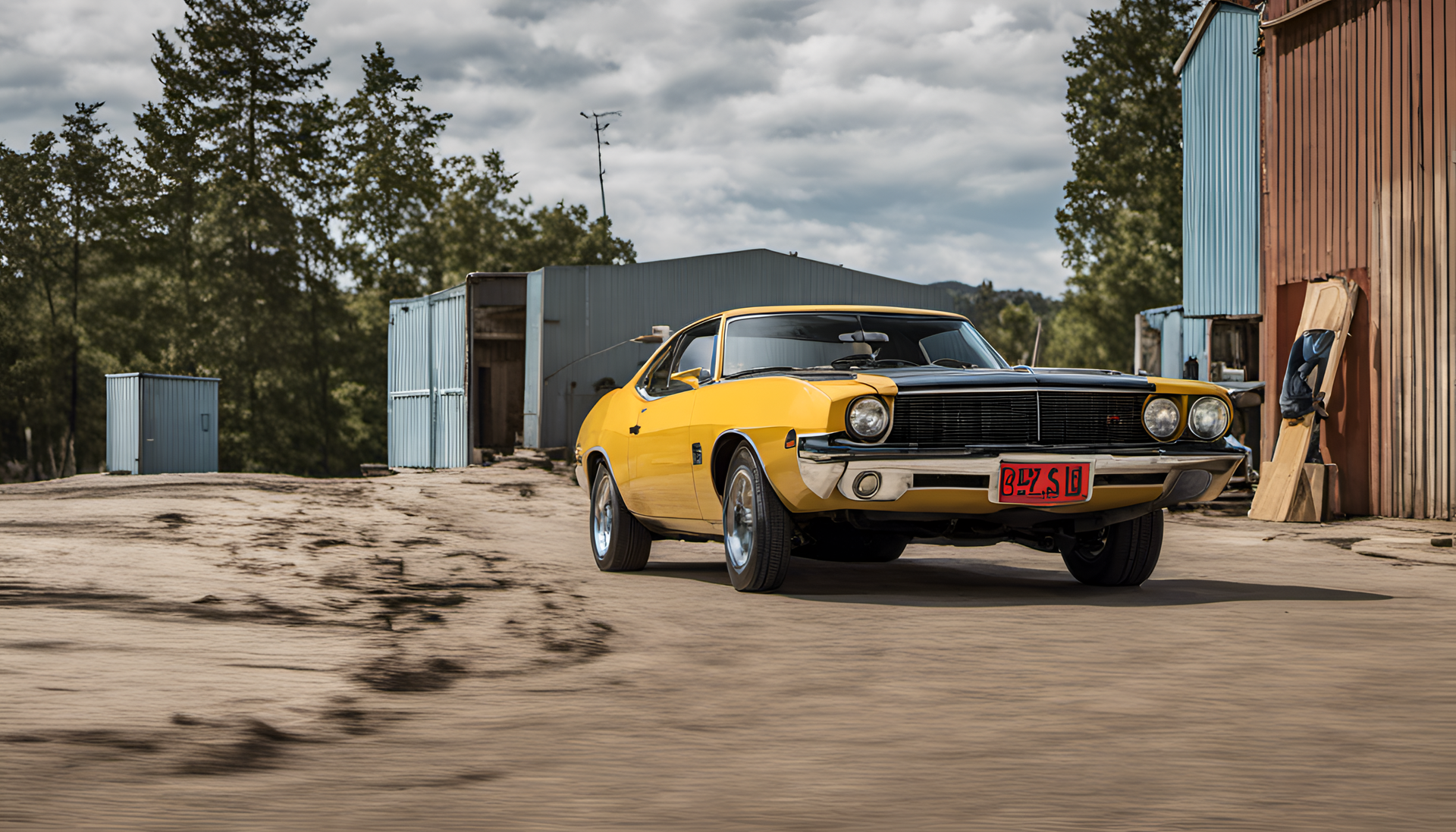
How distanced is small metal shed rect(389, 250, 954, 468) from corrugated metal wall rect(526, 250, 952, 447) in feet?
0.07

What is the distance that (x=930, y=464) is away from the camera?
596 cm

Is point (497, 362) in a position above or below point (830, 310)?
above

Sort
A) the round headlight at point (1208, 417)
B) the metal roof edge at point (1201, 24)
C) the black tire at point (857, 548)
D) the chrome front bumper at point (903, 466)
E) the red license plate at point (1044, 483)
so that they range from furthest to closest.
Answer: the metal roof edge at point (1201, 24) → the black tire at point (857, 548) → the round headlight at point (1208, 417) → the red license plate at point (1044, 483) → the chrome front bumper at point (903, 466)

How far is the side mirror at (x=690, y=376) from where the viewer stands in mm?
7480

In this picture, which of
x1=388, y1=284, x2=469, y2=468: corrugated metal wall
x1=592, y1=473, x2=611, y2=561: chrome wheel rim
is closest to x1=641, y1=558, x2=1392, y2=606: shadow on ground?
x1=592, y1=473, x2=611, y2=561: chrome wheel rim

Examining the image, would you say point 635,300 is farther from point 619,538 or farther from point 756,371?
point 756,371

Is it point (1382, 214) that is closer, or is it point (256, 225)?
point (1382, 214)

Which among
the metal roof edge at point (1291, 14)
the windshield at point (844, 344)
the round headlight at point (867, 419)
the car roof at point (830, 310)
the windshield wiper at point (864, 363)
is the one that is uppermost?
the metal roof edge at point (1291, 14)

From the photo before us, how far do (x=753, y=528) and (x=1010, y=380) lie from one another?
146 centimetres

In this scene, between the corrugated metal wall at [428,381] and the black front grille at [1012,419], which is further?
the corrugated metal wall at [428,381]

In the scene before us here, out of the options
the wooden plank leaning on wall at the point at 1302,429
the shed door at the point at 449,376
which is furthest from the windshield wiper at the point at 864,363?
the shed door at the point at 449,376

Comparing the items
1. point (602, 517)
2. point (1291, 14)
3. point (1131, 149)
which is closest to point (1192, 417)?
point (602, 517)

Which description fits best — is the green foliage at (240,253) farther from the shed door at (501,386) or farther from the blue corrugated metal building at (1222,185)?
the blue corrugated metal building at (1222,185)

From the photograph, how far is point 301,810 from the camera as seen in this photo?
2.77 metres
